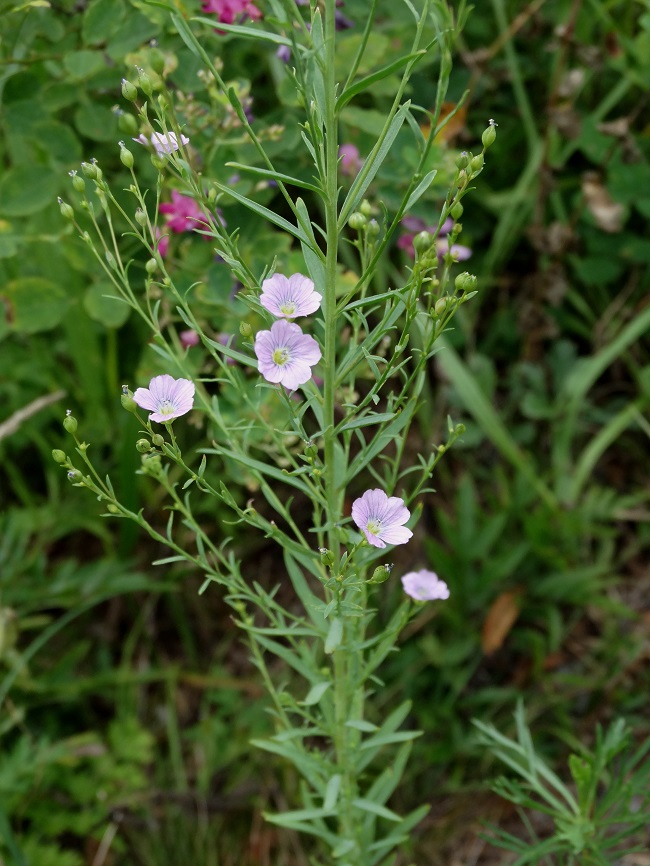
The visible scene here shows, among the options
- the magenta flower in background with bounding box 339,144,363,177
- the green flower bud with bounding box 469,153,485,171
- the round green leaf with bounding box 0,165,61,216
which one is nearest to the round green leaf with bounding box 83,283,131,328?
the round green leaf with bounding box 0,165,61,216

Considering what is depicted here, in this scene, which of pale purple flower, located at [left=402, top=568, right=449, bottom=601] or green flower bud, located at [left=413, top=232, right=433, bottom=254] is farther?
pale purple flower, located at [left=402, top=568, right=449, bottom=601]

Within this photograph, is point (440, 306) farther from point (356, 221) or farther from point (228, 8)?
point (228, 8)

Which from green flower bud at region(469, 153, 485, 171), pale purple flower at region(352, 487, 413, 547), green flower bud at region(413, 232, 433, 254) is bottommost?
pale purple flower at region(352, 487, 413, 547)

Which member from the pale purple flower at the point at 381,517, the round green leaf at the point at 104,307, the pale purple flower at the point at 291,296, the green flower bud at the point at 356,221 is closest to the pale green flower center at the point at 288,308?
the pale purple flower at the point at 291,296

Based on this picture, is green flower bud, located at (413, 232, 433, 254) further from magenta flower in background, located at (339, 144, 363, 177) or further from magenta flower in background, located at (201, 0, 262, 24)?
magenta flower in background, located at (339, 144, 363, 177)

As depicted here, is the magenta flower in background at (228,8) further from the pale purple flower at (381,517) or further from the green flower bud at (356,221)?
the pale purple flower at (381,517)

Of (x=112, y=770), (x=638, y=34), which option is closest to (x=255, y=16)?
(x=638, y=34)

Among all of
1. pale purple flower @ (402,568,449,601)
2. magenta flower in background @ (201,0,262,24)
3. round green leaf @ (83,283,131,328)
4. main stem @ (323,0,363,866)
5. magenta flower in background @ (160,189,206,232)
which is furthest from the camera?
round green leaf @ (83,283,131,328)


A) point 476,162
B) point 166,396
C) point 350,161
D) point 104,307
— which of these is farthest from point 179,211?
point 476,162
